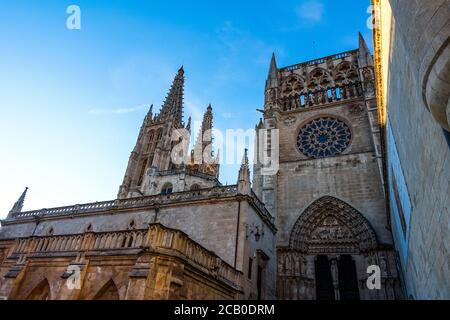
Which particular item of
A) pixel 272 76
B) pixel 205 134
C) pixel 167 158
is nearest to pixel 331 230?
pixel 272 76

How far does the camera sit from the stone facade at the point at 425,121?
354cm

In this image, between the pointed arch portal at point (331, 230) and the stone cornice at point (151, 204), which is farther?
the pointed arch portal at point (331, 230)

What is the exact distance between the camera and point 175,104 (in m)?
43.0

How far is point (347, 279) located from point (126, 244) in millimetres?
12790

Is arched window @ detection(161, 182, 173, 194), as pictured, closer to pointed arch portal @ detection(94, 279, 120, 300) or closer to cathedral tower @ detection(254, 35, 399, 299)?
cathedral tower @ detection(254, 35, 399, 299)

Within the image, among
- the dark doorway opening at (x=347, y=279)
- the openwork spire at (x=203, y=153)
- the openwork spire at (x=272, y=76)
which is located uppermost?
the openwork spire at (x=203, y=153)

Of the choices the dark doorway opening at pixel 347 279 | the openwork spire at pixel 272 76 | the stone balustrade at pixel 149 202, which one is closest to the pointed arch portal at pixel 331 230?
the dark doorway opening at pixel 347 279

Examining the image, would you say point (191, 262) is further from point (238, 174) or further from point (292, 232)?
point (292, 232)

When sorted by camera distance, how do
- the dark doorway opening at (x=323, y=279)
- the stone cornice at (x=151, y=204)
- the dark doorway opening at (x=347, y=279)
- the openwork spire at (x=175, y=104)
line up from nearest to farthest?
the stone cornice at (x=151, y=204) < the dark doorway opening at (x=347, y=279) < the dark doorway opening at (x=323, y=279) < the openwork spire at (x=175, y=104)

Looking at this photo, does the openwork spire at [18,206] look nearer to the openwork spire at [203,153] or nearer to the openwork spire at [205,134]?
the openwork spire at [203,153]

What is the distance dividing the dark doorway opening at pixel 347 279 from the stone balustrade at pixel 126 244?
26.0ft

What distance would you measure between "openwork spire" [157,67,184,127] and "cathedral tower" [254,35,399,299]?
2013 cm
